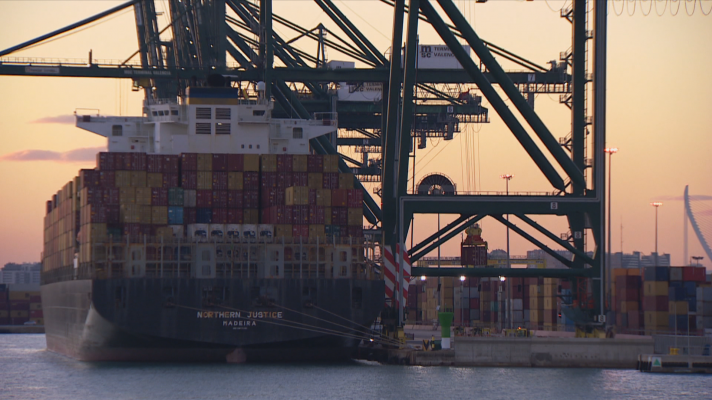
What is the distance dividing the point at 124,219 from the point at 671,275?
35.1 m

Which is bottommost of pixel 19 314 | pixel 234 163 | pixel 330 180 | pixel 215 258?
pixel 19 314

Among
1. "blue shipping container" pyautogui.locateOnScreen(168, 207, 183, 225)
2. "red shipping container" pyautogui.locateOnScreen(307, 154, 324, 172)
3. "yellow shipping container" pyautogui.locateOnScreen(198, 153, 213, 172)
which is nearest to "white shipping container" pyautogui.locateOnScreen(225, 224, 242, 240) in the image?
"blue shipping container" pyautogui.locateOnScreen(168, 207, 183, 225)

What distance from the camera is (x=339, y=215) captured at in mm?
50094

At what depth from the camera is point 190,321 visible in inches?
1801

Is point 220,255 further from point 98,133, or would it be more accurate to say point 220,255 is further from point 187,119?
point 98,133

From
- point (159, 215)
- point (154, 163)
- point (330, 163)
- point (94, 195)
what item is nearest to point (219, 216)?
point (159, 215)

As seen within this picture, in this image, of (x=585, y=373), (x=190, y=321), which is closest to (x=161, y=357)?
(x=190, y=321)

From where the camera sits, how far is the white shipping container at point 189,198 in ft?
164

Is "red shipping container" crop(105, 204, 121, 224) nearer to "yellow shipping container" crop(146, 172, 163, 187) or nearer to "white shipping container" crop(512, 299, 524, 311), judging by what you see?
"yellow shipping container" crop(146, 172, 163, 187)

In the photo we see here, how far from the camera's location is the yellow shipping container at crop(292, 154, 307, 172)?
51.4 metres

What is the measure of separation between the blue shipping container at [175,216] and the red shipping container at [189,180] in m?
1.41

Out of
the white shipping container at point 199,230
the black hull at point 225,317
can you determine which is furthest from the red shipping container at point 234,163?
the black hull at point 225,317

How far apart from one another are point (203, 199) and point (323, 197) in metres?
5.40

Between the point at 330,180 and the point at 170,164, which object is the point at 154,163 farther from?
the point at 330,180
